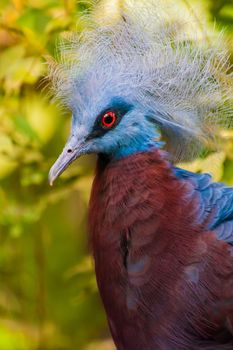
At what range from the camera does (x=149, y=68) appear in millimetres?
2168

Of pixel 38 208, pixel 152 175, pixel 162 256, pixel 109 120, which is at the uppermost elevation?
pixel 38 208

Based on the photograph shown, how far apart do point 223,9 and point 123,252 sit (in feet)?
2.58

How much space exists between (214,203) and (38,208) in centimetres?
112

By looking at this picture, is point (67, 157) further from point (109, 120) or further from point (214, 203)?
point (214, 203)

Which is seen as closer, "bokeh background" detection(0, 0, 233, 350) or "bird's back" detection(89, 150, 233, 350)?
"bird's back" detection(89, 150, 233, 350)

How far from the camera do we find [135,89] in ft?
7.04

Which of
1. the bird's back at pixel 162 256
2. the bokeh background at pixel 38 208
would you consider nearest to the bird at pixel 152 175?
the bird's back at pixel 162 256

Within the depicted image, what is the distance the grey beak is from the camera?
2115 mm

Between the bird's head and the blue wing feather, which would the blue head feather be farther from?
the blue wing feather

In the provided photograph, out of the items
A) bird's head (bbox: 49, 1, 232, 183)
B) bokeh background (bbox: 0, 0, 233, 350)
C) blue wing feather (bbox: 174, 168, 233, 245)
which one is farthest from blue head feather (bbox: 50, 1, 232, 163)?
bokeh background (bbox: 0, 0, 233, 350)

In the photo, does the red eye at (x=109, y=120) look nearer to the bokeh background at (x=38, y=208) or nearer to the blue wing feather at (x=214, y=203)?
the blue wing feather at (x=214, y=203)

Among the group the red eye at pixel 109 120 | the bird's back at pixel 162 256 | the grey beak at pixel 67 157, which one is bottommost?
the bird's back at pixel 162 256

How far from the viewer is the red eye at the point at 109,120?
2143mm

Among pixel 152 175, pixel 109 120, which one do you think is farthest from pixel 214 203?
pixel 109 120
